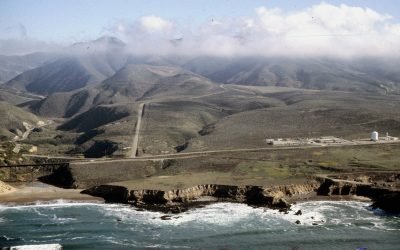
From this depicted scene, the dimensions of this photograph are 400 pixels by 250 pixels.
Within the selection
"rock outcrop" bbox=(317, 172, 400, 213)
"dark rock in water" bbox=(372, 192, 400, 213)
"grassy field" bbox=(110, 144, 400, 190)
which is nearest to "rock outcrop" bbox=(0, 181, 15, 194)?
"grassy field" bbox=(110, 144, 400, 190)

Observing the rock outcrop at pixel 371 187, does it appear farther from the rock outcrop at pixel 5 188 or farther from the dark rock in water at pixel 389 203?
Answer: the rock outcrop at pixel 5 188

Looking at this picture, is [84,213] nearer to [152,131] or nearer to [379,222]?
[379,222]

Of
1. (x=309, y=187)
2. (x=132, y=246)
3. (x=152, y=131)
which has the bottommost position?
(x=132, y=246)

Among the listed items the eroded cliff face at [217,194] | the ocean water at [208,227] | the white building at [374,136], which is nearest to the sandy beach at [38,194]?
the ocean water at [208,227]

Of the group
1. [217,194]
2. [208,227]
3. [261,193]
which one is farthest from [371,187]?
[208,227]

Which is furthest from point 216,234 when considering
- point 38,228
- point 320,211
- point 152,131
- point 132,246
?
point 152,131

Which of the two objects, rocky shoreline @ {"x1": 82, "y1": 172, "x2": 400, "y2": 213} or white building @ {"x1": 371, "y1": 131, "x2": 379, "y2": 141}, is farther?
white building @ {"x1": 371, "y1": 131, "x2": 379, "y2": 141}

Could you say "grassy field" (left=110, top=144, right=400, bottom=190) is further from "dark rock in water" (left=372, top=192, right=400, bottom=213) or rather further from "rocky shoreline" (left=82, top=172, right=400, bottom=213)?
"dark rock in water" (left=372, top=192, right=400, bottom=213)
